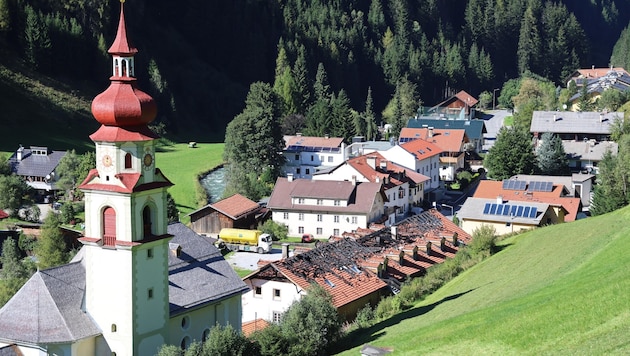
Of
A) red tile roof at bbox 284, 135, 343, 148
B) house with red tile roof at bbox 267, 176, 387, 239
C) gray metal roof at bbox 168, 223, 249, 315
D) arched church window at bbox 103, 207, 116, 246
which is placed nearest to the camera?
arched church window at bbox 103, 207, 116, 246

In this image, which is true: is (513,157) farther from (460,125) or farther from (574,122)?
(460,125)

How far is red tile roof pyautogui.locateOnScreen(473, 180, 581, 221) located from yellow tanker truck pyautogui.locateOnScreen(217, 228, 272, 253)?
1689cm

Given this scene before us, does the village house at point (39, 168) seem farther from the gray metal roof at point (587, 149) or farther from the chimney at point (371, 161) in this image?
the gray metal roof at point (587, 149)

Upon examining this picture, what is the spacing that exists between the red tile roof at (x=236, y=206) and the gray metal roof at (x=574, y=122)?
138 feet

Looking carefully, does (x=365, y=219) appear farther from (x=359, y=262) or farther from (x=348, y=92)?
(x=348, y=92)

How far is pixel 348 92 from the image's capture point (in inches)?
6235

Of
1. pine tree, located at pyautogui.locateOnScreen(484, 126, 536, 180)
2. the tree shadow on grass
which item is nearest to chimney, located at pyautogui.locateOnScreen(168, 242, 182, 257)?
the tree shadow on grass

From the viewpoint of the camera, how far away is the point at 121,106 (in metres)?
37.9

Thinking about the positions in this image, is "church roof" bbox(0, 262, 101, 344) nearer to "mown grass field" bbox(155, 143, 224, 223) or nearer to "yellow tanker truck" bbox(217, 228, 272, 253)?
"yellow tanker truck" bbox(217, 228, 272, 253)

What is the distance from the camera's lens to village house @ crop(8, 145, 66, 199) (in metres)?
86.6

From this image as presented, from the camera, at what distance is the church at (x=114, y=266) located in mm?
37906

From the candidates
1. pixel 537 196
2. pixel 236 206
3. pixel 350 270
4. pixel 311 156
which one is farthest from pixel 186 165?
pixel 350 270

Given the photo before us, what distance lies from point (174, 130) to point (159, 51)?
746 inches

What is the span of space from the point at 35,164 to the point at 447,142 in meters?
A: 41.5
